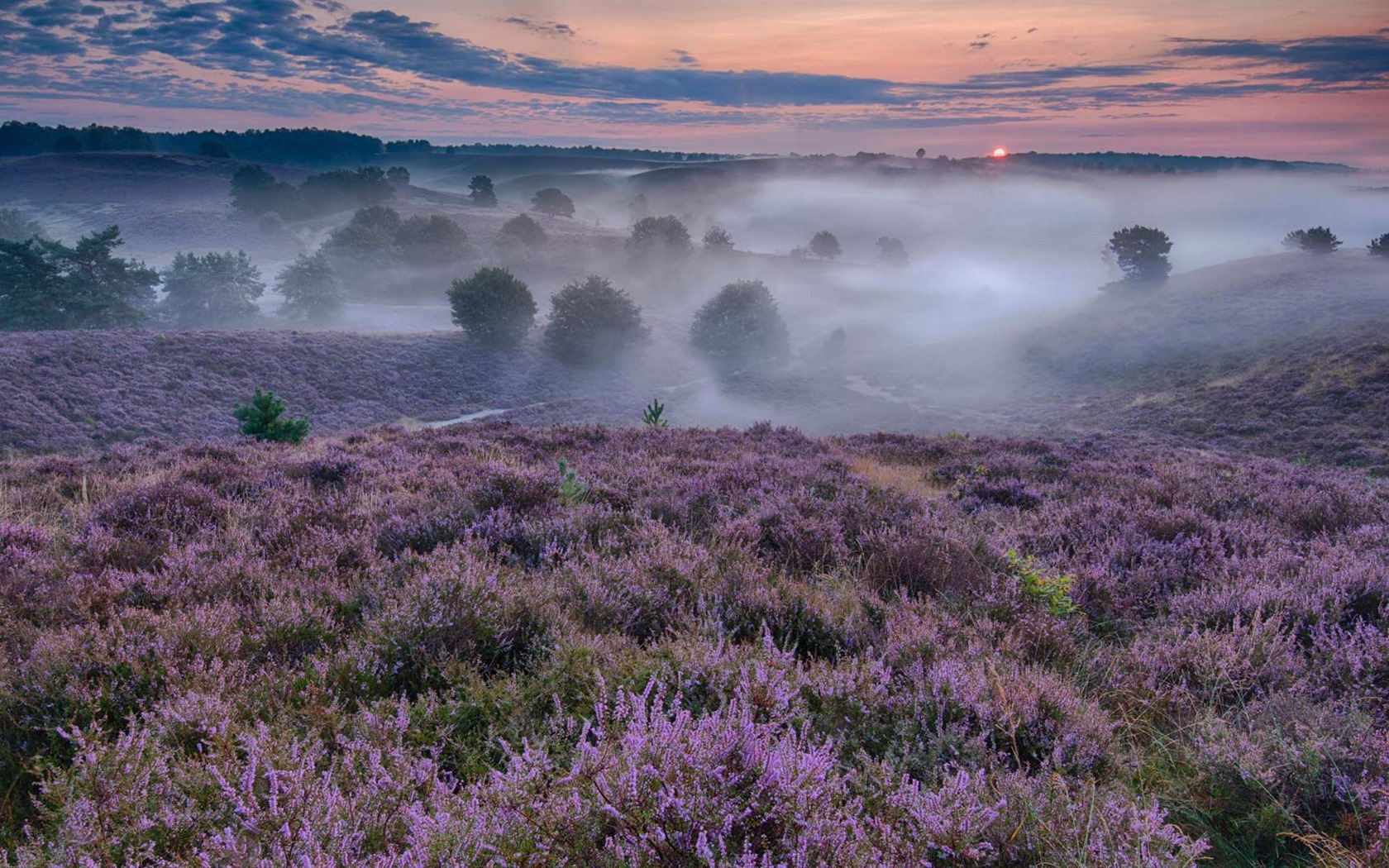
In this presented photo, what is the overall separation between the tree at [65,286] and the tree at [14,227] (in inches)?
1560

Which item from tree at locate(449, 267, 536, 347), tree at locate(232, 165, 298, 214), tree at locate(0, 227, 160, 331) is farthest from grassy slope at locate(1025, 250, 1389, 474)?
tree at locate(232, 165, 298, 214)

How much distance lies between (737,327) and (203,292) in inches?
2005

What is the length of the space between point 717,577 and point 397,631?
2.03 metres

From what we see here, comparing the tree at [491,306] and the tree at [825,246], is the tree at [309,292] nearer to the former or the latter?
the tree at [491,306]

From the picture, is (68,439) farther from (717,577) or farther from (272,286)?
(272,286)

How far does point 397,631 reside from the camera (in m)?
3.24

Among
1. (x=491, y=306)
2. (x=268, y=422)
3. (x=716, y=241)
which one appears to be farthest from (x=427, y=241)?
(x=268, y=422)

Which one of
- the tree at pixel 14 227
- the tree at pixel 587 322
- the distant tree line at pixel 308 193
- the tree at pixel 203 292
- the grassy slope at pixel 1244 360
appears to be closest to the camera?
the grassy slope at pixel 1244 360

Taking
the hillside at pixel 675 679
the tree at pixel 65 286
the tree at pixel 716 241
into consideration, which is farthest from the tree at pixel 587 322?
the hillside at pixel 675 679

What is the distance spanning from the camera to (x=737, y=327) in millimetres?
62531

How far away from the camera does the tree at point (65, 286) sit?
46031 millimetres

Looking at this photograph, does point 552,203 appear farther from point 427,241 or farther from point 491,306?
point 491,306

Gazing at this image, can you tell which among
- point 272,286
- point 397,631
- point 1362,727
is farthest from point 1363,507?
point 272,286

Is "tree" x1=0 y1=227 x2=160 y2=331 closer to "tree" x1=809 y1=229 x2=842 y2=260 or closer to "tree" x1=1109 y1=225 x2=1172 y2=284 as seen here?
"tree" x1=809 y1=229 x2=842 y2=260
